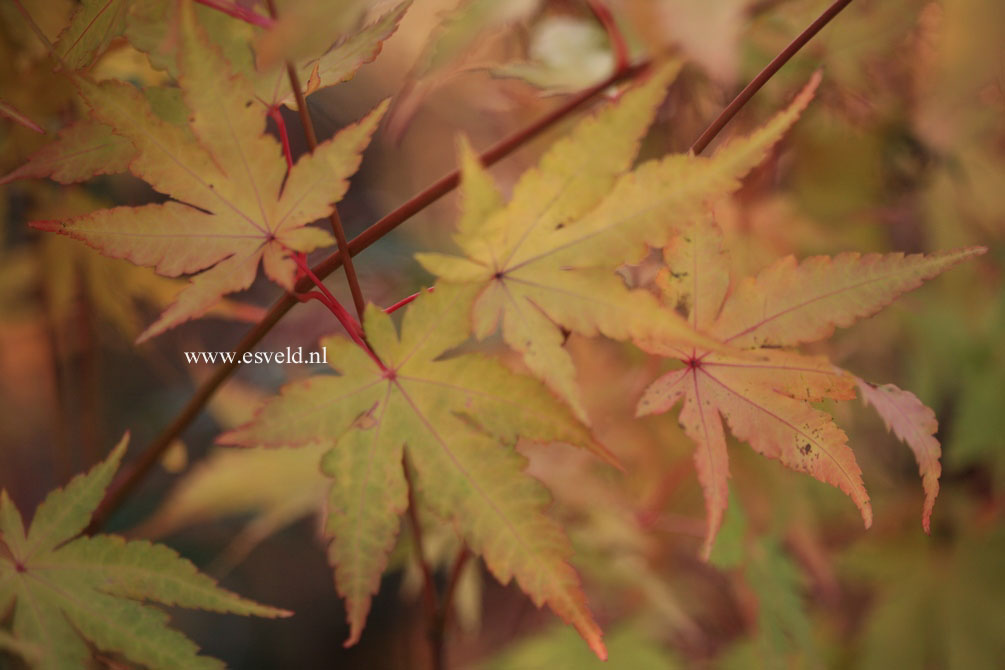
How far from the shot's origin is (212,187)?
0.39m

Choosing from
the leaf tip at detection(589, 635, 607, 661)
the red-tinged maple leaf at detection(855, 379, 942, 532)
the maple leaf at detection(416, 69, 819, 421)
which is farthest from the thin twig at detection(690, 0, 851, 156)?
the leaf tip at detection(589, 635, 607, 661)

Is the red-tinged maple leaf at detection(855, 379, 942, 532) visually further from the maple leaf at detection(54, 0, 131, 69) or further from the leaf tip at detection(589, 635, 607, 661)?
the maple leaf at detection(54, 0, 131, 69)

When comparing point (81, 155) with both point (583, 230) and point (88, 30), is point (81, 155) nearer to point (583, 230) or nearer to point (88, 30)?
point (88, 30)

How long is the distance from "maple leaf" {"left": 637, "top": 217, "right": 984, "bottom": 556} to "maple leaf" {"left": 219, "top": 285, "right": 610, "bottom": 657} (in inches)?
3.4

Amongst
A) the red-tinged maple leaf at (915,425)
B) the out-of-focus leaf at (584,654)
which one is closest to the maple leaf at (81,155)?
the red-tinged maple leaf at (915,425)

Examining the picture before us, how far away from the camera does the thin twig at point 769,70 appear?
363 millimetres

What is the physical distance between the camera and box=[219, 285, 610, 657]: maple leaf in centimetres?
37

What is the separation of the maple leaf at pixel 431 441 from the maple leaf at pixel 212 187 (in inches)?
2.7

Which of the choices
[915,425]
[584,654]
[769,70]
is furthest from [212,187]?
[584,654]

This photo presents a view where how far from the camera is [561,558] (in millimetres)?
365

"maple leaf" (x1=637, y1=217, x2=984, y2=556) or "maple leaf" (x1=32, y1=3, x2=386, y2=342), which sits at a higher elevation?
"maple leaf" (x1=32, y1=3, x2=386, y2=342)

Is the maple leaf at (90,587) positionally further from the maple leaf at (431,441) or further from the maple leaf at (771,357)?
the maple leaf at (771,357)

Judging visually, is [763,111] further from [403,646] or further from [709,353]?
[403,646]

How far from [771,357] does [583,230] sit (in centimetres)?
14
